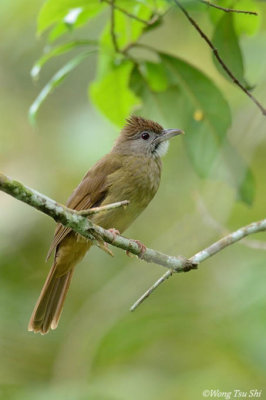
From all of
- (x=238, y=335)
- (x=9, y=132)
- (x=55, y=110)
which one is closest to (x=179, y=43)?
(x=55, y=110)

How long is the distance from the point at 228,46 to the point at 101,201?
1.36m

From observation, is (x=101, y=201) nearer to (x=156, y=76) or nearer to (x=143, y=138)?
(x=143, y=138)

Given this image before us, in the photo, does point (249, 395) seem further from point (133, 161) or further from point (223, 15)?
point (223, 15)

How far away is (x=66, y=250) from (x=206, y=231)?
1.52 meters

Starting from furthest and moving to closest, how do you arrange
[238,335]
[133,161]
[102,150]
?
[102,150] → [133,161] → [238,335]

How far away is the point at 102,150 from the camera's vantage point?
19.7 ft

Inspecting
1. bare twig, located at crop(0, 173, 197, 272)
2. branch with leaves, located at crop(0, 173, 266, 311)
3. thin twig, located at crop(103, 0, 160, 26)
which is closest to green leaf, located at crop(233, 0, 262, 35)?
thin twig, located at crop(103, 0, 160, 26)

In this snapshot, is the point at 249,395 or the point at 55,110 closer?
the point at 249,395

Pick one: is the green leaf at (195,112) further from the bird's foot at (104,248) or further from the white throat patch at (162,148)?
the bird's foot at (104,248)

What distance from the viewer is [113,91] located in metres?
3.85

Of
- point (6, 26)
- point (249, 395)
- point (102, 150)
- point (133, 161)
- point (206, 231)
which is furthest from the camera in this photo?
point (6, 26)

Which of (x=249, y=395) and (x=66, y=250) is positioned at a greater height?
(x=66, y=250)

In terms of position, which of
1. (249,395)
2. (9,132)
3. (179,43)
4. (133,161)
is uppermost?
(179,43)

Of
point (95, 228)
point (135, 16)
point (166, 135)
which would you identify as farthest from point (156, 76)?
point (95, 228)
